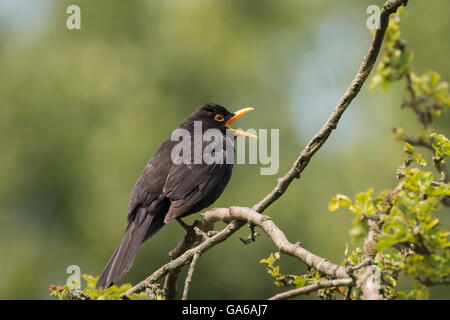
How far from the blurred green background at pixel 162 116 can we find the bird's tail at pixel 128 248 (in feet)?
20.0

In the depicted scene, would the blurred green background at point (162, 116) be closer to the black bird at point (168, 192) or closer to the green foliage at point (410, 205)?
the black bird at point (168, 192)

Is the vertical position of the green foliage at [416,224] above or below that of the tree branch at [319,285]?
above

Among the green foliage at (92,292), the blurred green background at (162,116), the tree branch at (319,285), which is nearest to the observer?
the tree branch at (319,285)

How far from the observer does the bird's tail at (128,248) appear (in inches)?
174

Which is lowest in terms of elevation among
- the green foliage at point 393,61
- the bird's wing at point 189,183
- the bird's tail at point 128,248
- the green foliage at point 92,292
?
the bird's tail at point 128,248

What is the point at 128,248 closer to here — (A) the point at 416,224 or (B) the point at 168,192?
(B) the point at 168,192

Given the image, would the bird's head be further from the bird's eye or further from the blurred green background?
the blurred green background

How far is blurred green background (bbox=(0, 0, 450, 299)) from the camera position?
13305mm

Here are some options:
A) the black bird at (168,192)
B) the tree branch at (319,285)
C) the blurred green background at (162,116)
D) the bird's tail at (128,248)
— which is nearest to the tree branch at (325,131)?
the tree branch at (319,285)

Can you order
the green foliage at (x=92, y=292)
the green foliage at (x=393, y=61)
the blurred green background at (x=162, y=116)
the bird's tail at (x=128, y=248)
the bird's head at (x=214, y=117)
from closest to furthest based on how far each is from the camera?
the green foliage at (x=393, y=61)
the green foliage at (x=92, y=292)
the bird's tail at (x=128, y=248)
the bird's head at (x=214, y=117)
the blurred green background at (x=162, y=116)

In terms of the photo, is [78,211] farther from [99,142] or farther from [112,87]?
[112,87]

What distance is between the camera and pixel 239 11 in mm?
21984

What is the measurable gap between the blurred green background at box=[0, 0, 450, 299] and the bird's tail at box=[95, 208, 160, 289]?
6.10 metres

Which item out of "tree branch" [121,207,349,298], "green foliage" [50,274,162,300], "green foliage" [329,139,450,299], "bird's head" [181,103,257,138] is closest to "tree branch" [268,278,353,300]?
"tree branch" [121,207,349,298]
